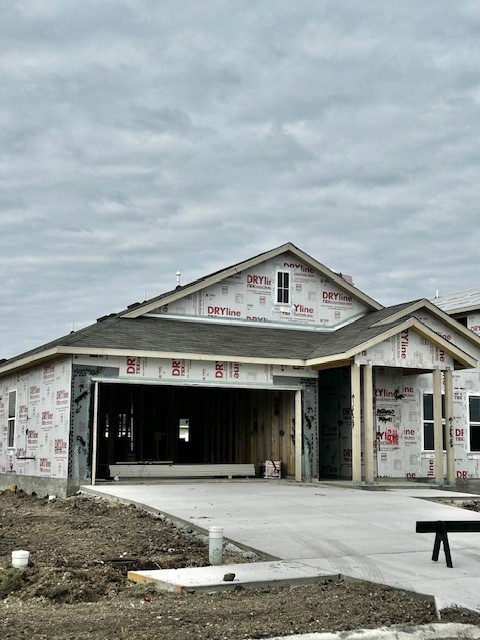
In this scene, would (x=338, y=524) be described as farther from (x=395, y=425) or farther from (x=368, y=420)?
(x=395, y=425)

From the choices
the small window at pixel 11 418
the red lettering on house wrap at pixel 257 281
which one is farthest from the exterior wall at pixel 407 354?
the small window at pixel 11 418

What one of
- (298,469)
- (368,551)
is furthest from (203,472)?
(368,551)

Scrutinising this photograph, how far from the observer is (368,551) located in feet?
36.0

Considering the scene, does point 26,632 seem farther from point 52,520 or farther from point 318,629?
point 52,520

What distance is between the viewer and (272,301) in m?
23.9

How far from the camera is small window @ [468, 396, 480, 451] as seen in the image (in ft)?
79.5

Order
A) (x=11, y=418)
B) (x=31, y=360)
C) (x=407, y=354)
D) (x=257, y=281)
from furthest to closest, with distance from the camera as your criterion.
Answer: (x=257, y=281)
(x=11, y=418)
(x=407, y=354)
(x=31, y=360)

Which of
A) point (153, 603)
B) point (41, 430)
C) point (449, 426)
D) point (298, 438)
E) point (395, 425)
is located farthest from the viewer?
point (395, 425)

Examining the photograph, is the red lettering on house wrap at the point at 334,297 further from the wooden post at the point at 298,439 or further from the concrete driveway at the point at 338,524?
the concrete driveway at the point at 338,524

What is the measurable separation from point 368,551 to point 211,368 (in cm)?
995

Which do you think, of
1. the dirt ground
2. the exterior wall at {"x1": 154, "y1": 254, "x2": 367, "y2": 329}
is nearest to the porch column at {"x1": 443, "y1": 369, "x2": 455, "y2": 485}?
the exterior wall at {"x1": 154, "y1": 254, "x2": 367, "y2": 329}

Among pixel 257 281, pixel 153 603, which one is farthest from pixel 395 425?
pixel 153 603

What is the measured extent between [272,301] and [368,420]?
5.79 m

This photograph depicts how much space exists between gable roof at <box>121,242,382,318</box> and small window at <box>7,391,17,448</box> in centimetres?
407
